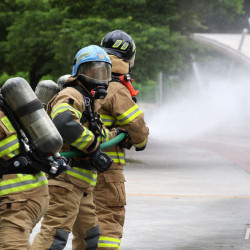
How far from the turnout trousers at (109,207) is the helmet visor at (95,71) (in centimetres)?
73

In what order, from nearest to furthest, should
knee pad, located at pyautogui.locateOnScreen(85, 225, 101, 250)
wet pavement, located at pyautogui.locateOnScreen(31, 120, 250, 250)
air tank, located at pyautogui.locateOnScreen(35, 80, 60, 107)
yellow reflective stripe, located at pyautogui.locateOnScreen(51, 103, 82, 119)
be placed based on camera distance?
1. yellow reflective stripe, located at pyautogui.locateOnScreen(51, 103, 82, 119)
2. knee pad, located at pyautogui.locateOnScreen(85, 225, 101, 250)
3. air tank, located at pyautogui.locateOnScreen(35, 80, 60, 107)
4. wet pavement, located at pyautogui.locateOnScreen(31, 120, 250, 250)

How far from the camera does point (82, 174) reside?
17.3 feet

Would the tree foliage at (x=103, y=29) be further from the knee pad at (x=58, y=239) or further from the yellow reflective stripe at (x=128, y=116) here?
the knee pad at (x=58, y=239)

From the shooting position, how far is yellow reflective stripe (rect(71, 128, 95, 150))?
4.99 m

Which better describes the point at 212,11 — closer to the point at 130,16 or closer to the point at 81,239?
the point at 130,16

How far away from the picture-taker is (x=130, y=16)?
15336 millimetres

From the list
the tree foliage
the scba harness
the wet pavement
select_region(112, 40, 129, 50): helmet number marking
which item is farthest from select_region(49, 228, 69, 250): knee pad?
the tree foliage

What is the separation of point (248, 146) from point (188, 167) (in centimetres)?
703

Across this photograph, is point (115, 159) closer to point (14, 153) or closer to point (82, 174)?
point (82, 174)

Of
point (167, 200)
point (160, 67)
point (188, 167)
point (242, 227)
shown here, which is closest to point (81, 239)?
point (242, 227)

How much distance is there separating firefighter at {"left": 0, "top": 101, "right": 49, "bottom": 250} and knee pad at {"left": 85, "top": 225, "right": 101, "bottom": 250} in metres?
0.92

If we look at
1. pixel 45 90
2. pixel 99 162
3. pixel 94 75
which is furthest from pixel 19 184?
pixel 45 90

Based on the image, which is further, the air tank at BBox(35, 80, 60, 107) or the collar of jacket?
the air tank at BBox(35, 80, 60, 107)

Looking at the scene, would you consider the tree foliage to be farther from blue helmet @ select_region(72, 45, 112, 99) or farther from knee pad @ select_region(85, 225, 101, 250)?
knee pad @ select_region(85, 225, 101, 250)
